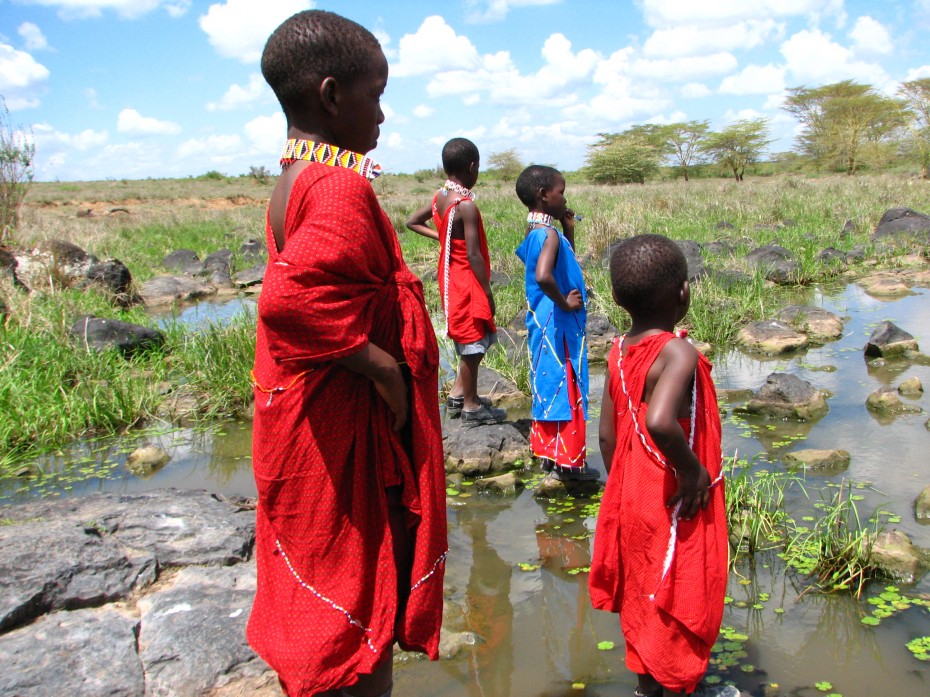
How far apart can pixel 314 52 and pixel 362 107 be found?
151 mm

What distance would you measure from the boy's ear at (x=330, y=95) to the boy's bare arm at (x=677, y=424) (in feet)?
3.45

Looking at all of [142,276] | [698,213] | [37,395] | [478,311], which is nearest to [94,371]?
[37,395]

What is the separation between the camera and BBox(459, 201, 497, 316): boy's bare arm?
180 inches

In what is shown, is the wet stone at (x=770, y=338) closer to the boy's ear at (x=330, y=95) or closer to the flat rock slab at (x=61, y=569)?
the flat rock slab at (x=61, y=569)

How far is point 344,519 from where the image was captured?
5.60ft

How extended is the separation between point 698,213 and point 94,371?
38.5 ft

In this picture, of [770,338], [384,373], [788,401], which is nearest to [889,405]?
[788,401]

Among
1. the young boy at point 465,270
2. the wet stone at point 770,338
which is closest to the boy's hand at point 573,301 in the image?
the young boy at point 465,270

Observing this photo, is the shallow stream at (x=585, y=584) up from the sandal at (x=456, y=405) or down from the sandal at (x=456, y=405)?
down

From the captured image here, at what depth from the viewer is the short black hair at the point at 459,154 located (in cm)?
448

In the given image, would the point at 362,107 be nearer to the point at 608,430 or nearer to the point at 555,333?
the point at 608,430

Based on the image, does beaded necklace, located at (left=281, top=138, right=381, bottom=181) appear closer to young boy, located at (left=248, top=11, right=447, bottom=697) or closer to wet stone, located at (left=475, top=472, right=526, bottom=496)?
young boy, located at (left=248, top=11, right=447, bottom=697)

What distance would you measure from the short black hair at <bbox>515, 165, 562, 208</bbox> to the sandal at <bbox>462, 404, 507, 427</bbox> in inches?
62.5

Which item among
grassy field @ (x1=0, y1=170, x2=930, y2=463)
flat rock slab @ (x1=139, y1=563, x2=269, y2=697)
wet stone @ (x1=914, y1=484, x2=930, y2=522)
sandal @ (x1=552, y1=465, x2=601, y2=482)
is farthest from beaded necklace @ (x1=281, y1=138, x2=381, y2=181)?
grassy field @ (x1=0, y1=170, x2=930, y2=463)
